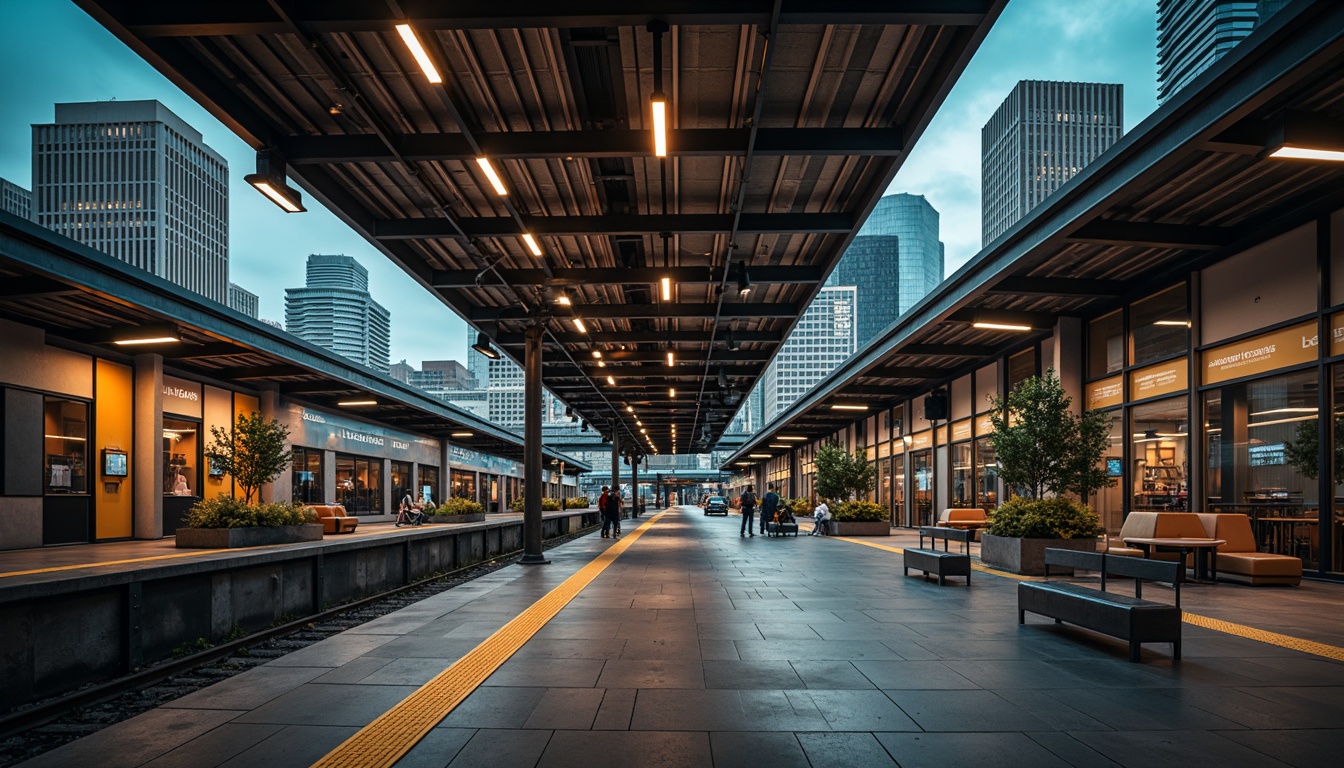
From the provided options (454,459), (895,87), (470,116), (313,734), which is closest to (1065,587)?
(895,87)

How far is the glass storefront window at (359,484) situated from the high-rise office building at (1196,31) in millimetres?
65150

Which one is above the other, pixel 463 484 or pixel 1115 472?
pixel 1115 472

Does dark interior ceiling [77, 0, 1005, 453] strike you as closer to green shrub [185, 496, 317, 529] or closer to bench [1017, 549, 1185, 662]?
bench [1017, 549, 1185, 662]

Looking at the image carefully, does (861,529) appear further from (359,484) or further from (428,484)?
(428,484)

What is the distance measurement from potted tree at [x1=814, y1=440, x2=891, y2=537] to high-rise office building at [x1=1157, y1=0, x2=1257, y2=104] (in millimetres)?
54173

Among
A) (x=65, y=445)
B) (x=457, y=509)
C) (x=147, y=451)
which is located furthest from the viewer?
A: (x=457, y=509)

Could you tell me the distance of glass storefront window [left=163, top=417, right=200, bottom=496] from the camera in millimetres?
23719

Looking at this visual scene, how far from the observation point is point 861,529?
28.5 metres

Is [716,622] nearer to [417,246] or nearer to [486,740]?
[486,740]

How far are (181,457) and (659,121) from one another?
71.0 ft

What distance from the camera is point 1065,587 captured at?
28.5ft

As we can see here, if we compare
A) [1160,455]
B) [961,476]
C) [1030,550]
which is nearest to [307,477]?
[961,476]

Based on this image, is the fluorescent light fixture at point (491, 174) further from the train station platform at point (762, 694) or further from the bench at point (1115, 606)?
the bench at point (1115, 606)

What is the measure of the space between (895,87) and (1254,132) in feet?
14.6
